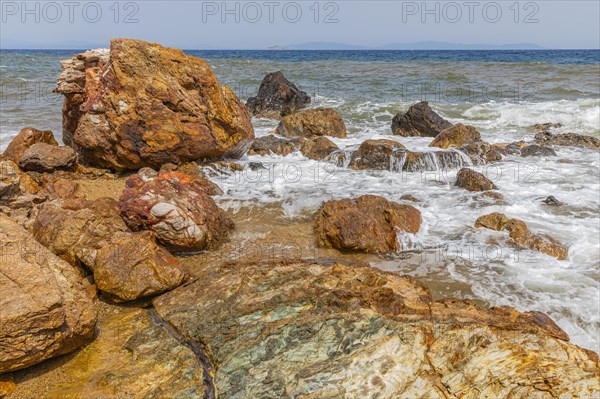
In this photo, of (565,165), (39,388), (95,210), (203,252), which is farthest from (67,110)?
(565,165)

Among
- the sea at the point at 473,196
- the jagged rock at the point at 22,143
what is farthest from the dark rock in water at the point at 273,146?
the jagged rock at the point at 22,143

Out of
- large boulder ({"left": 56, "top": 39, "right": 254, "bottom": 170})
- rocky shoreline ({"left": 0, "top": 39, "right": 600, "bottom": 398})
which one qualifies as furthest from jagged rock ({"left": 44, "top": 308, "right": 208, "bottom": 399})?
large boulder ({"left": 56, "top": 39, "right": 254, "bottom": 170})

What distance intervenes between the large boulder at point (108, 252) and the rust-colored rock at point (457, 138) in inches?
305

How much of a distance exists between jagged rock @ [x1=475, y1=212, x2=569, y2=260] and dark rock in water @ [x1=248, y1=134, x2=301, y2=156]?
507 centimetres

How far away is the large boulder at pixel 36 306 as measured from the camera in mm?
3219

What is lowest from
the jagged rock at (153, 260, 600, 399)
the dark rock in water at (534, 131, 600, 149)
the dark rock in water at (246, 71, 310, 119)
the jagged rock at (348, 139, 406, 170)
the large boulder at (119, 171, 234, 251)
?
the jagged rock at (153, 260, 600, 399)

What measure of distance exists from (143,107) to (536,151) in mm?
8437

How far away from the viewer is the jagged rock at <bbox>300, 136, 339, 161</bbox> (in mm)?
10375

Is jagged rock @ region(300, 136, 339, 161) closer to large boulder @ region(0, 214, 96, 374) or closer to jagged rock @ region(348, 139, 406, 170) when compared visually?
jagged rock @ region(348, 139, 406, 170)

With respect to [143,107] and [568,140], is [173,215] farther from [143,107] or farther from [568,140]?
[568,140]

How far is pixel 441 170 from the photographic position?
31.4 feet

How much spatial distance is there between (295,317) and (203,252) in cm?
224

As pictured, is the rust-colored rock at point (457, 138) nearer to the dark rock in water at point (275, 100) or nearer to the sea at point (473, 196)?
the sea at point (473, 196)

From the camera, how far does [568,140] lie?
12086mm
